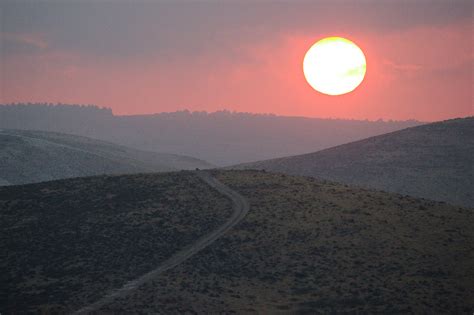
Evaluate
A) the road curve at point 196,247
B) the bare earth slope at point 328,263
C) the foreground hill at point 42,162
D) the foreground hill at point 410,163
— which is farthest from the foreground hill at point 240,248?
the foreground hill at point 42,162

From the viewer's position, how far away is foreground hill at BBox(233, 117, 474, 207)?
10419 cm

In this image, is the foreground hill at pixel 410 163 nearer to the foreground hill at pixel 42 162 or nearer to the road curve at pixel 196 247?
the foreground hill at pixel 42 162

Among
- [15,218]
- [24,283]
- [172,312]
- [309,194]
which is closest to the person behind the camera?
[172,312]

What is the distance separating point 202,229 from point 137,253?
22.1ft

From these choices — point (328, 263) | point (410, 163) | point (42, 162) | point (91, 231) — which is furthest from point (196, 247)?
point (42, 162)

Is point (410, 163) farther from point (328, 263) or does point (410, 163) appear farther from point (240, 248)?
point (240, 248)

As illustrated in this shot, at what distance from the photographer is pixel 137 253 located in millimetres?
49594

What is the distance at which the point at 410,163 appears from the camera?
11631 cm

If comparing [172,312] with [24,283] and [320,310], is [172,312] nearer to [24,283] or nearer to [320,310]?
[320,310]

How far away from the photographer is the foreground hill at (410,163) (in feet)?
342

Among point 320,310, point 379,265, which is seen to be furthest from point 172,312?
point 379,265

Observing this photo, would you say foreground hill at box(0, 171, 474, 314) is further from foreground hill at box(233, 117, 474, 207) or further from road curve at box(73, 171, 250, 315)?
foreground hill at box(233, 117, 474, 207)

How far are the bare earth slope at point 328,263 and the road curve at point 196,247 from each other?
736mm

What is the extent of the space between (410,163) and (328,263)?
2922 inches
